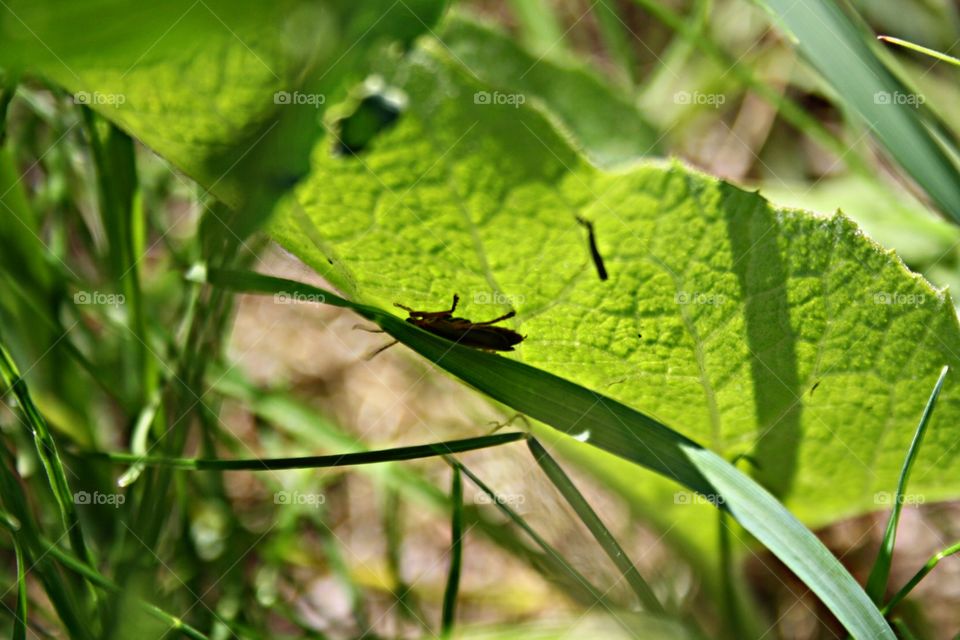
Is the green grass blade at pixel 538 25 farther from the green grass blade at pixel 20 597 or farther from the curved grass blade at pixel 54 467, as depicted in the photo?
the green grass blade at pixel 20 597

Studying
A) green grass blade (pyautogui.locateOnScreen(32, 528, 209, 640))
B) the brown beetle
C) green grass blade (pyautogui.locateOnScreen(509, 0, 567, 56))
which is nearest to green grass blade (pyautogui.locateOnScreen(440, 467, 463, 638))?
the brown beetle

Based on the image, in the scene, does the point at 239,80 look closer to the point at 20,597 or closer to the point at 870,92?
the point at 20,597

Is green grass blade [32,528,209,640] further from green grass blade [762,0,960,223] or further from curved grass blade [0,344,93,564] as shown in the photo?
green grass blade [762,0,960,223]

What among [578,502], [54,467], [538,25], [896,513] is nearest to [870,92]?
[896,513]

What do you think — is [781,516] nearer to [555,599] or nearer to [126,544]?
[555,599]

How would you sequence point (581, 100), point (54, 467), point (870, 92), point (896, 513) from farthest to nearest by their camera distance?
point (581, 100)
point (870, 92)
point (54, 467)
point (896, 513)

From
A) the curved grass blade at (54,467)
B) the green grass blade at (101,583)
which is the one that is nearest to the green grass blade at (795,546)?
the green grass blade at (101,583)
